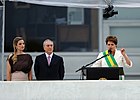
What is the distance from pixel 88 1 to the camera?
23.2ft

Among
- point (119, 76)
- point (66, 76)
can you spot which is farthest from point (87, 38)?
point (119, 76)

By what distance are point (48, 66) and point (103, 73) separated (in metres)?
1.11

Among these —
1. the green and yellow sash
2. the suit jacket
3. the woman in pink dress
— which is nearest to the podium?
the green and yellow sash

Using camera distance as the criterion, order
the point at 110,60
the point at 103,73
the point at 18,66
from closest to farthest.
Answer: the point at 103,73 < the point at 110,60 < the point at 18,66

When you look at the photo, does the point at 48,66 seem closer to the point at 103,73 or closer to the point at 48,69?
the point at 48,69

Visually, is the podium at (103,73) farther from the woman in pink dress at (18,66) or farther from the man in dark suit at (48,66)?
the woman in pink dress at (18,66)

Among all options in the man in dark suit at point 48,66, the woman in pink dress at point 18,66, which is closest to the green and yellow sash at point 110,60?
the man in dark suit at point 48,66

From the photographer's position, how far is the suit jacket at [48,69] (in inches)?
245

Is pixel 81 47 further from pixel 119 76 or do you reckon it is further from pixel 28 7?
pixel 119 76

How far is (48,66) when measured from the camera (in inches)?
245

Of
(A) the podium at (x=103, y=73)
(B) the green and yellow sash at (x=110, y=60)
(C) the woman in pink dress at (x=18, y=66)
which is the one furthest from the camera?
(C) the woman in pink dress at (x=18, y=66)

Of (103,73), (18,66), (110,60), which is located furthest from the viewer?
(18,66)

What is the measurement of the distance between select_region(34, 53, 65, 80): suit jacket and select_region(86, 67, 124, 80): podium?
90 centimetres

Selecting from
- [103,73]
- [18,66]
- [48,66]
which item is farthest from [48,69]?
[103,73]
